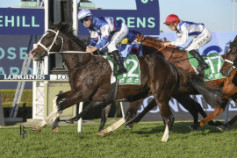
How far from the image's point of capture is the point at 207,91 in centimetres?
686

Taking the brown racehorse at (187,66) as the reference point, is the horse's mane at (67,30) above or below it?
above

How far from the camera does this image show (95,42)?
6.70 meters

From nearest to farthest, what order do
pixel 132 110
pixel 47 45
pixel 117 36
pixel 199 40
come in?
pixel 47 45, pixel 117 36, pixel 132 110, pixel 199 40

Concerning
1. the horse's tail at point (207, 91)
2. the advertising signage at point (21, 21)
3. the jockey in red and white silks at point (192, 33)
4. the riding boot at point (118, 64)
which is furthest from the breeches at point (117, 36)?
the advertising signage at point (21, 21)

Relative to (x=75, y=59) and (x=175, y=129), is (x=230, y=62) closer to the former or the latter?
(x=175, y=129)

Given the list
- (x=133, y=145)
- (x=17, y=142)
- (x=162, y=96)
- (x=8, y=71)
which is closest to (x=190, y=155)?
(x=133, y=145)

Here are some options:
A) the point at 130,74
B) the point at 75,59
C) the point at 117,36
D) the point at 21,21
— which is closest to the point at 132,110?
the point at 130,74

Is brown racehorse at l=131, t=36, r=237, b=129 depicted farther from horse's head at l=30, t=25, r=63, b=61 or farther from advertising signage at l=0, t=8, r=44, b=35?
advertising signage at l=0, t=8, r=44, b=35

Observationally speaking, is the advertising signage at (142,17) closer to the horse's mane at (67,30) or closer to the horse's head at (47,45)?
the horse's mane at (67,30)

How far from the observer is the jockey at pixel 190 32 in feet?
23.0

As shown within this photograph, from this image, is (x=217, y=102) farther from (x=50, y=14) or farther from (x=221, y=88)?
(x=50, y=14)

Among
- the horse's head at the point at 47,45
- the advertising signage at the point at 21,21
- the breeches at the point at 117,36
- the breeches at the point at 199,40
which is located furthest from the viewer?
the advertising signage at the point at 21,21

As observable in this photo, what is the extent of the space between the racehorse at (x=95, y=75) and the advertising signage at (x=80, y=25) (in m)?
Answer: 4.20

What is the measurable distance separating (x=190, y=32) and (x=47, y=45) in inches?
88.2
